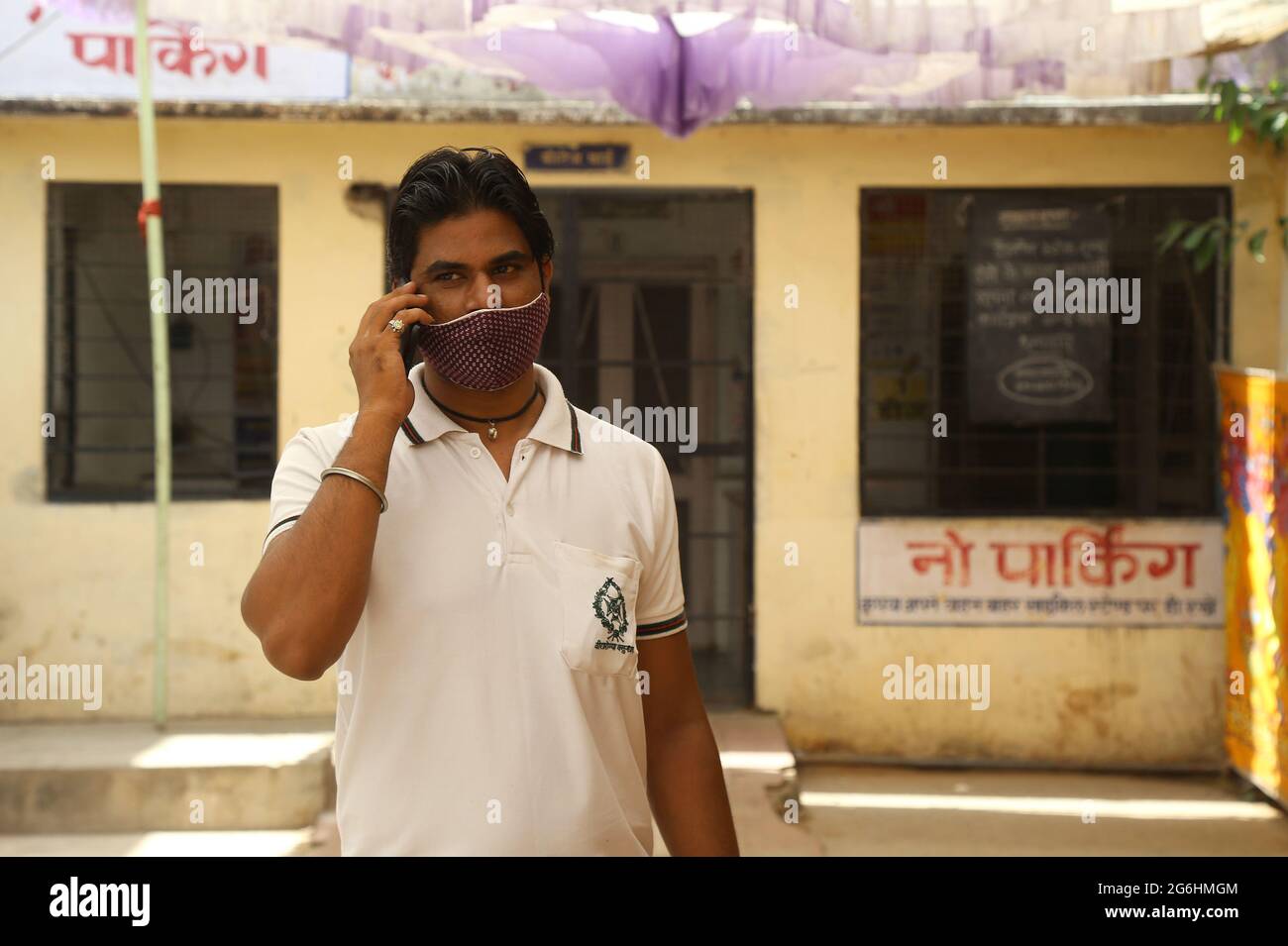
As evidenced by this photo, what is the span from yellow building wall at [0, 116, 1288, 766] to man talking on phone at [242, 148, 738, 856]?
192 inches

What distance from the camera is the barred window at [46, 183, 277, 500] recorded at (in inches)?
268

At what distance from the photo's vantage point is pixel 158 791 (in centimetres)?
573

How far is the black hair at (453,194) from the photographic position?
1.93m

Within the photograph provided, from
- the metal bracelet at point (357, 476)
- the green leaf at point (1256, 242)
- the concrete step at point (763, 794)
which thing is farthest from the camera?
the green leaf at point (1256, 242)

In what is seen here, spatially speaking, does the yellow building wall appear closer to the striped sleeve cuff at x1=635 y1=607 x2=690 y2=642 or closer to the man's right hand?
the striped sleeve cuff at x1=635 y1=607 x2=690 y2=642

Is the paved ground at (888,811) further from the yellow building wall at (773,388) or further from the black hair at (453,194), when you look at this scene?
the black hair at (453,194)

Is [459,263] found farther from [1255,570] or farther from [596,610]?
[1255,570]

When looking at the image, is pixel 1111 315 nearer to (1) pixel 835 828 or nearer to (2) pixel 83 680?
(1) pixel 835 828

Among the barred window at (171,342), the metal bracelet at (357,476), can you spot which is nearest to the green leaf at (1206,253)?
the barred window at (171,342)

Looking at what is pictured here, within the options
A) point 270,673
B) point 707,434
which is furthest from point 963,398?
point 270,673

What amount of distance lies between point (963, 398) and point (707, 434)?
1.38 m

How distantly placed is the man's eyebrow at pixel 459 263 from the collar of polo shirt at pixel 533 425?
16cm

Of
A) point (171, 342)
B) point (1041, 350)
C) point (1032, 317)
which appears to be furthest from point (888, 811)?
point (171, 342)

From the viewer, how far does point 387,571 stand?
1.84 m
